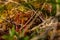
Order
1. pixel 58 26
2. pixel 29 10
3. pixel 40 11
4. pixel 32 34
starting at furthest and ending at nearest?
pixel 29 10 → pixel 40 11 → pixel 32 34 → pixel 58 26

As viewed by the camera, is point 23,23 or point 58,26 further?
point 23,23

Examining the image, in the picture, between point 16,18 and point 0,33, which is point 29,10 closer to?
point 16,18

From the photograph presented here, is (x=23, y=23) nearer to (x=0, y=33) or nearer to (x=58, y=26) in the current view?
(x=0, y=33)

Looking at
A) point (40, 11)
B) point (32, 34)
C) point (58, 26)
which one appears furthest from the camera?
point (40, 11)

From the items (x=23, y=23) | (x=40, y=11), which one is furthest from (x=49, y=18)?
(x=23, y=23)

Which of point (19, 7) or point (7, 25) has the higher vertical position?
point (19, 7)

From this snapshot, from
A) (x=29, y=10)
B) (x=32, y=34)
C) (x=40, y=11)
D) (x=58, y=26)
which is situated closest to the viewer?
(x=58, y=26)

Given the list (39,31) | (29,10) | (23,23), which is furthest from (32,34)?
(29,10)

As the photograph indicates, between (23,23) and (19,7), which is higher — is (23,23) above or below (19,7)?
below

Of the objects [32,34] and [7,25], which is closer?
[32,34]
